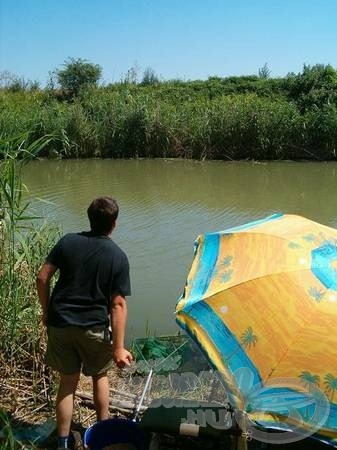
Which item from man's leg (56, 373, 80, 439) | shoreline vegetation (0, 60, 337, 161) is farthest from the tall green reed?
shoreline vegetation (0, 60, 337, 161)

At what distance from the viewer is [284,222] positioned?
2359 mm

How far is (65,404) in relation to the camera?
7.54 feet

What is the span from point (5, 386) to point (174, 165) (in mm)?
11230

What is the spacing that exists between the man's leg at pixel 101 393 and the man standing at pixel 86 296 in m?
0.12

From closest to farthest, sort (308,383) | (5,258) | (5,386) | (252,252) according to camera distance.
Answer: (308,383) < (252,252) < (5,386) < (5,258)

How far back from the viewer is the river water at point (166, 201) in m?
5.13

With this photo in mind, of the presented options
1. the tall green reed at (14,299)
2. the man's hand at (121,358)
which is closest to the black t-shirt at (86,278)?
the man's hand at (121,358)

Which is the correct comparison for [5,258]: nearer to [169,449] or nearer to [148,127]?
[169,449]

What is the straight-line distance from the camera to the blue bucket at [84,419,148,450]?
7.61 ft

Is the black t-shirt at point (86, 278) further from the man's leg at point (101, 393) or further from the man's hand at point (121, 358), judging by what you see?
the man's leg at point (101, 393)

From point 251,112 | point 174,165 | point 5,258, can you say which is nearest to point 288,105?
point 251,112

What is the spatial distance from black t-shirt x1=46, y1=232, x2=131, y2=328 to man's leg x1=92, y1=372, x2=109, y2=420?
28 centimetres

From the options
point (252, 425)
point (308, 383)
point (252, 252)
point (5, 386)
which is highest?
point (252, 252)

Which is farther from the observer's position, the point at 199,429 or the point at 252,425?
the point at 199,429
